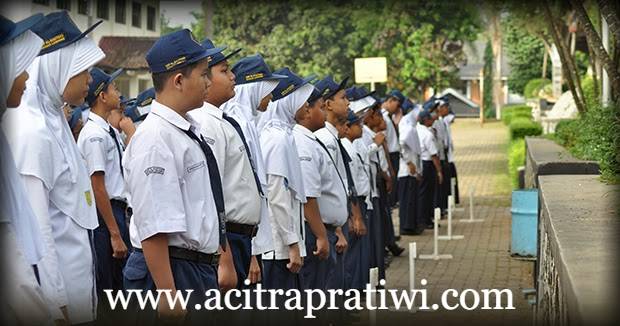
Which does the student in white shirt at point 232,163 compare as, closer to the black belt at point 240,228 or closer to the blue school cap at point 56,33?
the black belt at point 240,228

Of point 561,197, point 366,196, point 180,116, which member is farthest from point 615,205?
point 366,196

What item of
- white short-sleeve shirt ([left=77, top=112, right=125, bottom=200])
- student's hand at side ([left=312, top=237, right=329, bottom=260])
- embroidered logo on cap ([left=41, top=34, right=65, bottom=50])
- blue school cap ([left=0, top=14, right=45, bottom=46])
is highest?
blue school cap ([left=0, top=14, right=45, bottom=46])

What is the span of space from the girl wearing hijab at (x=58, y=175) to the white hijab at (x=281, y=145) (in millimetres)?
2317

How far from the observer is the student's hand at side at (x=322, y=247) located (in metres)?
9.19

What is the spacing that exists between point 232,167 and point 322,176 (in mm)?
2746

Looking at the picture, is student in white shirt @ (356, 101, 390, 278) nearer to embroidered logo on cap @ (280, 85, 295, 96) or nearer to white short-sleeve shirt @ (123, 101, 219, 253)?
embroidered logo on cap @ (280, 85, 295, 96)

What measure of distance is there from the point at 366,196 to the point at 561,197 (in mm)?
4446

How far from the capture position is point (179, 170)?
5992 millimetres

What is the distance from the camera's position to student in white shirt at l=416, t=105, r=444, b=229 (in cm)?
1978

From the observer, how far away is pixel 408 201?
18.8m

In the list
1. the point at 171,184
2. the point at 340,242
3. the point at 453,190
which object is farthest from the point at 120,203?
the point at 453,190

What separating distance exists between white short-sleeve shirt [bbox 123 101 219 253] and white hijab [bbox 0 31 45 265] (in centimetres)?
72

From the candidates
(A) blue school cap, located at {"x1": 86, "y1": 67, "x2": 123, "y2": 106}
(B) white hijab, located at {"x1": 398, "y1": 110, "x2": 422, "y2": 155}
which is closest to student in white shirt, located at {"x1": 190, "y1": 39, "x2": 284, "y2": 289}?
(A) blue school cap, located at {"x1": 86, "y1": 67, "x2": 123, "y2": 106}

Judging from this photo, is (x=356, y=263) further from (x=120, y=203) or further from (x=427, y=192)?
(x=427, y=192)
